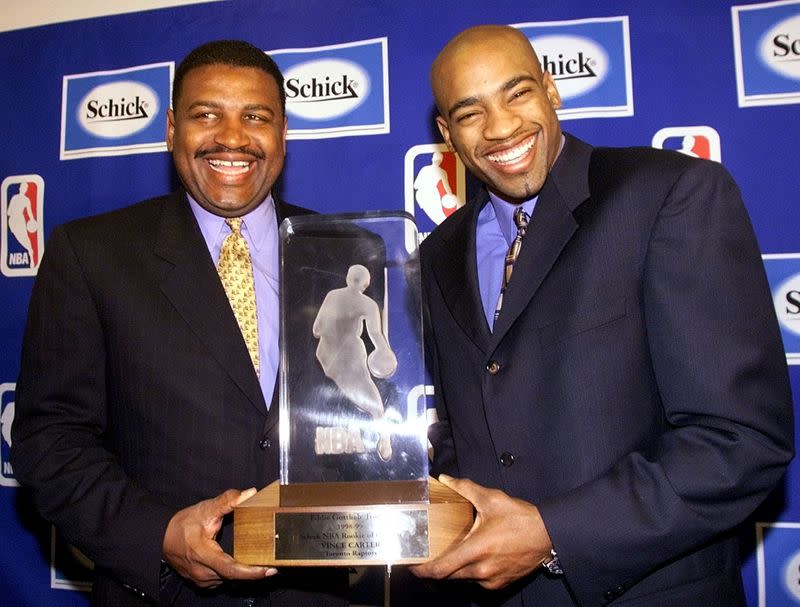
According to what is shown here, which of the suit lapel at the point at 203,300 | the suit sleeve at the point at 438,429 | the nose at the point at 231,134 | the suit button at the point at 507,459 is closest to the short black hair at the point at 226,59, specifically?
the nose at the point at 231,134

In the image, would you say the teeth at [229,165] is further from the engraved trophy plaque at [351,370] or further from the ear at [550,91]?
the ear at [550,91]

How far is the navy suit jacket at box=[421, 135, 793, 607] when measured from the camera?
3.64 ft

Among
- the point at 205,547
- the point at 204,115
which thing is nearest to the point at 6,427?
the point at 204,115

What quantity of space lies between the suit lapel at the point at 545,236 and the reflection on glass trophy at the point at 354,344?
8.0 inches

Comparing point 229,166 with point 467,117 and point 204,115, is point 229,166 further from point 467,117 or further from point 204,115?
point 467,117

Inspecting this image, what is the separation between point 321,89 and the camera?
2.17 m

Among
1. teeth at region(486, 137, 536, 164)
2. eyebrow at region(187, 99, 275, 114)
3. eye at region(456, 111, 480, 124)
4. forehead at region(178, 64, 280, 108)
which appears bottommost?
teeth at region(486, 137, 536, 164)

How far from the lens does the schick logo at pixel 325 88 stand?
2.14m

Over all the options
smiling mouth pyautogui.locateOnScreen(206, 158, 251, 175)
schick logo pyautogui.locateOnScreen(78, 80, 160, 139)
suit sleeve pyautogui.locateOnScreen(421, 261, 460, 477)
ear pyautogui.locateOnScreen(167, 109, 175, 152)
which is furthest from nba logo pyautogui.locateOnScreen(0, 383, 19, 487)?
suit sleeve pyautogui.locateOnScreen(421, 261, 460, 477)

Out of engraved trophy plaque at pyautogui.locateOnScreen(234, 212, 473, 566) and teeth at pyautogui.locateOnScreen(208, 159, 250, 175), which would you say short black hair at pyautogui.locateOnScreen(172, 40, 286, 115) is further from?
engraved trophy plaque at pyautogui.locateOnScreen(234, 212, 473, 566)

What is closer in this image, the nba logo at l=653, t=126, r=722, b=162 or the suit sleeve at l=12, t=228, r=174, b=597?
the suit sleeve at l=12, t=228, r=174, b=597

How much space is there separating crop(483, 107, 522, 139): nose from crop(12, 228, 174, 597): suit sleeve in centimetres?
82

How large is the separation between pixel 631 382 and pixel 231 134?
92 centimetres

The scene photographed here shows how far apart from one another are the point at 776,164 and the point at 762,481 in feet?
3.53
